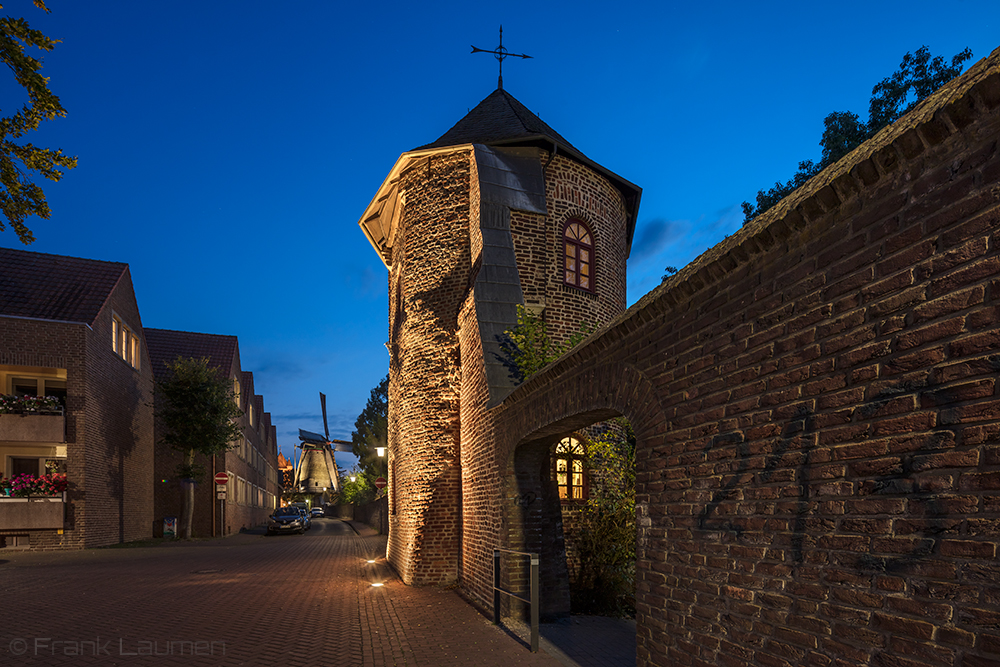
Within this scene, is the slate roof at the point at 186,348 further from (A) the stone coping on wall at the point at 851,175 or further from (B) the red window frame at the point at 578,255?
(A) the stone coping on wall at the point at 851,175

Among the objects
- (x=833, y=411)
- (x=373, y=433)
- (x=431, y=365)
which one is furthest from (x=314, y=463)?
(x=833, y=411)

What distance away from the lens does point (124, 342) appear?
24656mm

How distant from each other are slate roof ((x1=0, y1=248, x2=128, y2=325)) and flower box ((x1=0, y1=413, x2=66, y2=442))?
3224 millimetres

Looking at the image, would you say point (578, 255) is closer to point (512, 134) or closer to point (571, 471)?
point (512, 134)

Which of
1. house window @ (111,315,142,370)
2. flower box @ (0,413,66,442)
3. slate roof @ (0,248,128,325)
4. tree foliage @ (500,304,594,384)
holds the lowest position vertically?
flower box @ (0,413,66,442)

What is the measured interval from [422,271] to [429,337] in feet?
4.87

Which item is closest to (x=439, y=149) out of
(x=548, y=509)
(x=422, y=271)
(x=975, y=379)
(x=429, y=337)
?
(x=422, y=271)

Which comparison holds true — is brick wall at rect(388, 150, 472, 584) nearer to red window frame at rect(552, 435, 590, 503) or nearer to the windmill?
red window frame at rect(552, 435, 590, 503)

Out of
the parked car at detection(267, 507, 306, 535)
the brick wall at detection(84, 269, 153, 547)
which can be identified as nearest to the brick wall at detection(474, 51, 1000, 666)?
the brick wall at detection(84, 269, 153, 547)

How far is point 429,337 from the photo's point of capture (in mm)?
12922

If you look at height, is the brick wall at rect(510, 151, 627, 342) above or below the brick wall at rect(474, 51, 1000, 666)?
above

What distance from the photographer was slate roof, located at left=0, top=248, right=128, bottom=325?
20.7 m

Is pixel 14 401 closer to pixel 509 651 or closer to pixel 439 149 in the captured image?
pixel 439 149

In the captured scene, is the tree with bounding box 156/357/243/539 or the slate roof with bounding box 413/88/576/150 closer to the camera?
the slate roof with bounding box 413/88/576/150
